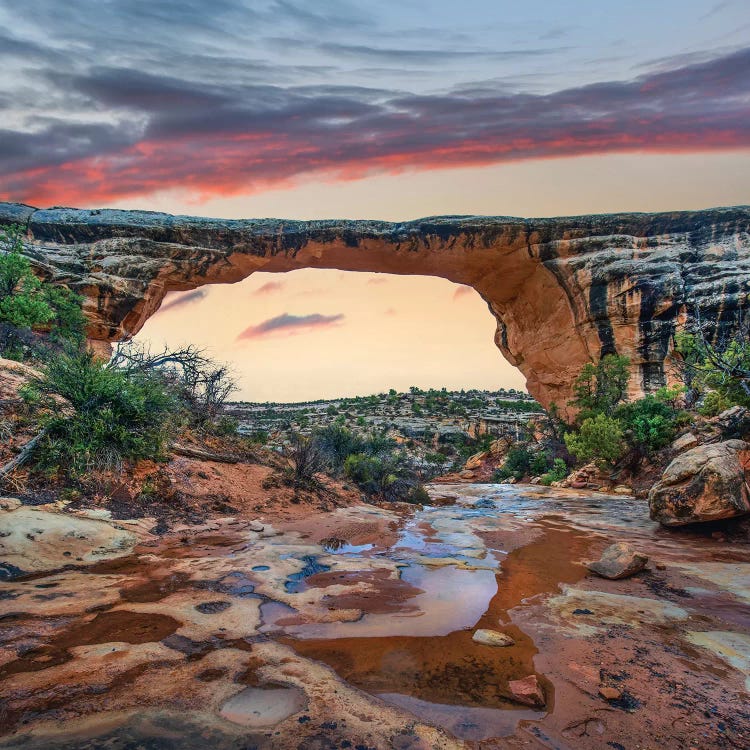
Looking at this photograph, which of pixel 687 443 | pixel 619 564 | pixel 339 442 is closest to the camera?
pixel 619 564

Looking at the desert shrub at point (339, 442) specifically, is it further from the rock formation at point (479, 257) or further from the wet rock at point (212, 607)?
the wet rock at point (212, 607)

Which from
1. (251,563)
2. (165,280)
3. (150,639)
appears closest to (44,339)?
(165,280)

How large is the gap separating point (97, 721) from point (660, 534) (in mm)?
7614

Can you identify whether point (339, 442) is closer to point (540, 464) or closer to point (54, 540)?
point (540, 464)

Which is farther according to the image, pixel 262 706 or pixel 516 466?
pixel 516 466

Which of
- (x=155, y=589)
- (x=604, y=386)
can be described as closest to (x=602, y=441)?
(x=604, y=386)

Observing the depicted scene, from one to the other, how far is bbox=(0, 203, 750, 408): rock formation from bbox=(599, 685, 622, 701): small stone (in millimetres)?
18311

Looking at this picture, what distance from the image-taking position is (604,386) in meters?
18.2

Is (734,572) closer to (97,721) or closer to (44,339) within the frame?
(97,721)

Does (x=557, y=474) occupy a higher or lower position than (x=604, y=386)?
lower

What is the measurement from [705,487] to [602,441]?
29.7 ft

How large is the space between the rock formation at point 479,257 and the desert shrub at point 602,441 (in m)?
3.99

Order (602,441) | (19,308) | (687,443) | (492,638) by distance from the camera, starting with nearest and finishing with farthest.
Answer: (492,638), (687,443), (19,308), (602,441)

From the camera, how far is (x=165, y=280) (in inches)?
730
